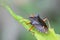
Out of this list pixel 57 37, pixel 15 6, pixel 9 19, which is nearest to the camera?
pixel 57 37

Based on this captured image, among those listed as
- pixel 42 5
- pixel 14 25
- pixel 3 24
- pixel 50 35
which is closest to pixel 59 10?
pixel 42 5

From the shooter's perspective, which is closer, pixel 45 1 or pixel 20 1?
pixel 45 1

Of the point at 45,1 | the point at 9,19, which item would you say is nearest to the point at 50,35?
the point at 45,1

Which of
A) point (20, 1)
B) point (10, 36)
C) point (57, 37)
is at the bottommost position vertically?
point (57, 37)

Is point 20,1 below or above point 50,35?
above

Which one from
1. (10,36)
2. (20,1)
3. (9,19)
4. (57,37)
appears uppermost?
(20,1)

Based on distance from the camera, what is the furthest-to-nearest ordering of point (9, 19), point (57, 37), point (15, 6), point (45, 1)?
point (9, 19)
point (15, 6)
point (45, 1)
point (57, 37)

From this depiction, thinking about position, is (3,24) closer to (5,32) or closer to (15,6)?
(5,32)

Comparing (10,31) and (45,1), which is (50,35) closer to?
(45,1)

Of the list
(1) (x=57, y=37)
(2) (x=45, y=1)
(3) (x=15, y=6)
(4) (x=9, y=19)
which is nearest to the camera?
(1) (x=57, y=37)
